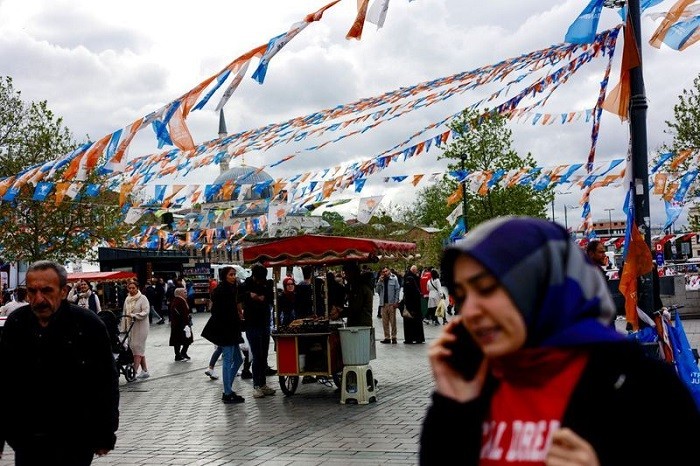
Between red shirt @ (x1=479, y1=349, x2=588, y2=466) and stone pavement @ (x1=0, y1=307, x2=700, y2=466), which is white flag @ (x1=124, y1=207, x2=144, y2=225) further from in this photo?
red shirt @ (x1=479, y1=349, x2=588, y2=466)

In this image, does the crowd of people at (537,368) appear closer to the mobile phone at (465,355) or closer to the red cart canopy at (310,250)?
the mobile phone at (465,355)

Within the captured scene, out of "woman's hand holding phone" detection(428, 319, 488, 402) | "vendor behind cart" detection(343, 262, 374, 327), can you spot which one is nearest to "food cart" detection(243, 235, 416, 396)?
"vendor behind cart" detection(343, 262, 374, 327)

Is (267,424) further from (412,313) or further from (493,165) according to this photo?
(493,165)

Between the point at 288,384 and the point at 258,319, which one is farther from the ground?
the point at 258,319

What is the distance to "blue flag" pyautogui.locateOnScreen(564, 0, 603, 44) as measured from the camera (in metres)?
7.68

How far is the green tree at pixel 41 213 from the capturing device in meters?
32.6

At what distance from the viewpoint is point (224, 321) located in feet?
41.7

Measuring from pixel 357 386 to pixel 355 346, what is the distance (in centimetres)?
73

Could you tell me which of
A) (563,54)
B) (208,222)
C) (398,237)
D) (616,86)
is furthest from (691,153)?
(398,237)

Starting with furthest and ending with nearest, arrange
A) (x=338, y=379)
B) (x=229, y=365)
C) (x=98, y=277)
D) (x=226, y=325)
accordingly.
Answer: (x=98, y=277), (x=338, y=379), (x=226, y=325), (x=229, y=365)

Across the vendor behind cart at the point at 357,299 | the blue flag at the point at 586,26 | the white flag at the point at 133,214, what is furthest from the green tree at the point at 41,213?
the blue flag at the point at 586,26

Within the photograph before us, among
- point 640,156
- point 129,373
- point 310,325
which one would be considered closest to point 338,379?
point 310,325

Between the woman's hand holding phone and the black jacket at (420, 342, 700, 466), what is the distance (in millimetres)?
305

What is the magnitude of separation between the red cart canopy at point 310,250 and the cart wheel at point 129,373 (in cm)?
344
